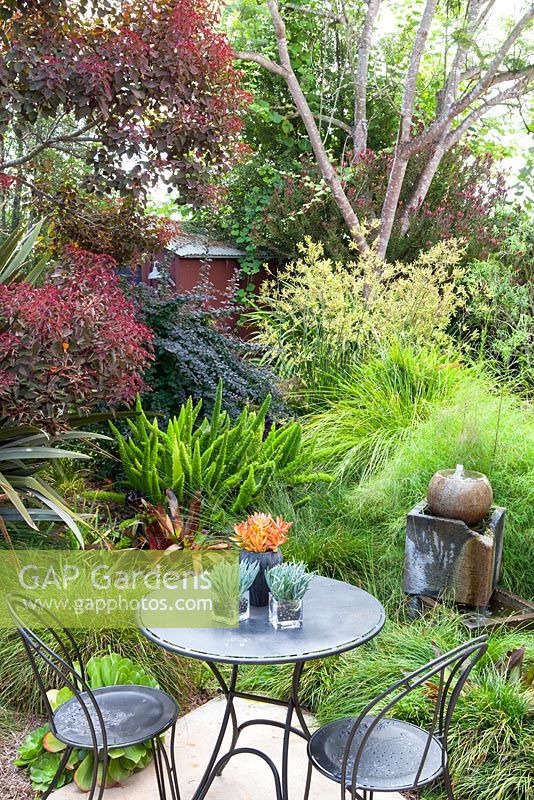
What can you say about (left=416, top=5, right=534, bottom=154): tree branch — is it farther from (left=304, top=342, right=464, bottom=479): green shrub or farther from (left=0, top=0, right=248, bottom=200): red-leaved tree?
(left=0, top=0, right=248, bottom=200): red-leaved tree

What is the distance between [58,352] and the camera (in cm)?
335

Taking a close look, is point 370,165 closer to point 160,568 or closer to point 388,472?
point 388,472

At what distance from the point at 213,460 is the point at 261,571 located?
1.98m

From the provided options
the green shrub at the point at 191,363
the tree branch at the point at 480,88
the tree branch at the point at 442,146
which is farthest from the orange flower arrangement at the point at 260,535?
the tree branch at the point at 442,146

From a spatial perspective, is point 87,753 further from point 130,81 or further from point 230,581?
point 130,81

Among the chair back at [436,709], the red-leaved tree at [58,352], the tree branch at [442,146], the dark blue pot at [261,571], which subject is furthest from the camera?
the tree branch at [442,146]

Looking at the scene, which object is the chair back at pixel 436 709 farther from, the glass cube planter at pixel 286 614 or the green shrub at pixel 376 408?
the green shrub at pixel 376 408

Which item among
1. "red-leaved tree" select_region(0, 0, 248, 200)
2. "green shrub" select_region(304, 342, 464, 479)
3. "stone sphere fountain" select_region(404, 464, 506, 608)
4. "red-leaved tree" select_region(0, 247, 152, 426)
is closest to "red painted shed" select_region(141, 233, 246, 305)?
"green shrub" select_region(304, 342, 464, 479)

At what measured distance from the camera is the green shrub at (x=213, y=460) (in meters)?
4.19

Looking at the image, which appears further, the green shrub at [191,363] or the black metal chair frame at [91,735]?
the green shrub at [191,363]

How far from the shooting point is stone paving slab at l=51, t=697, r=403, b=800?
2805mm

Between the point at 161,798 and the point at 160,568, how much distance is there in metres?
1.32

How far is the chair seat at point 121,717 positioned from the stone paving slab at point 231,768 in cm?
43

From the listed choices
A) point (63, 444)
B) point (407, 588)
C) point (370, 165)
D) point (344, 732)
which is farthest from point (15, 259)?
point (370, 165)
